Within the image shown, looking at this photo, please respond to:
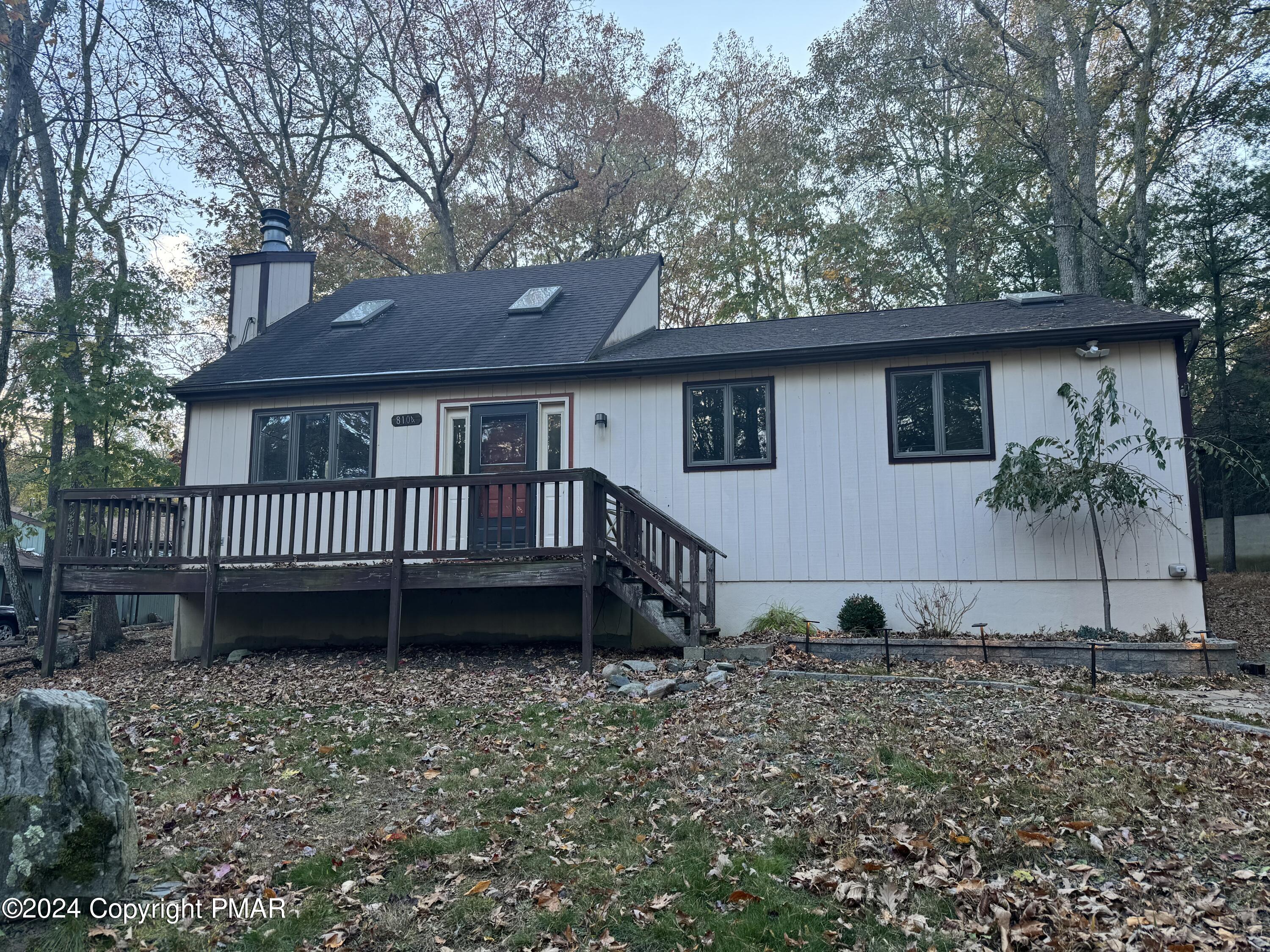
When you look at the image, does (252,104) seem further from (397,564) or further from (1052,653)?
(1052,653)

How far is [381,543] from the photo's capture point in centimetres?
993

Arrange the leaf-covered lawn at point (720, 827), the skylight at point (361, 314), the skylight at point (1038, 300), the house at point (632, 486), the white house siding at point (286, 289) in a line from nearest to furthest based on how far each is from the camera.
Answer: the leaf-covered lawn at point (720, 827)
the house at point (632, 486)
the skylight at point (1038, 300)
the skylight at point (361, 314)
the white house siding at point (286, 289)

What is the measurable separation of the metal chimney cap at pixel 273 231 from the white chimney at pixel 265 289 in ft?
0.27

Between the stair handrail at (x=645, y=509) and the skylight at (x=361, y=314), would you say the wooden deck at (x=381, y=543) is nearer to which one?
the stair handrail at (x=645, y=509)

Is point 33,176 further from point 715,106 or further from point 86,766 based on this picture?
point 86,766

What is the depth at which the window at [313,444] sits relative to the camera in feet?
38.8

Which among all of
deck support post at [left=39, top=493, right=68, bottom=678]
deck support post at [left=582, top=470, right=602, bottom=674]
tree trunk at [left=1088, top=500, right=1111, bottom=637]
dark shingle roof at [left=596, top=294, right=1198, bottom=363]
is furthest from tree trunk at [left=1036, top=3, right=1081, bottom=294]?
deck support post at [left=39, top=493, right=68, bottom=678]

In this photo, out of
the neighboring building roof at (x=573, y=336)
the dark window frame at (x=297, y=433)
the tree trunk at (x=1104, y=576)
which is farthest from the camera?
the dark window frame at (x=297, y=433)

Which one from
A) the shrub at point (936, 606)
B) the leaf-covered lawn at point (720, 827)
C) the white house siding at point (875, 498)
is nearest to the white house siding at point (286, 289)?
the white house siding at point (875, 498)

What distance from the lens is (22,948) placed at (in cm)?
352

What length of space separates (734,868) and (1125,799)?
197cm

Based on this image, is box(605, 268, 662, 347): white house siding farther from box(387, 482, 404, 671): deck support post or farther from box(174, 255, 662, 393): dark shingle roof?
box(387, 482, 404, 671): deck support post

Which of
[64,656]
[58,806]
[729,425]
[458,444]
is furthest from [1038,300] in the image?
[64,656]

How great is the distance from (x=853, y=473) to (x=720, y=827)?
6.62 meters
